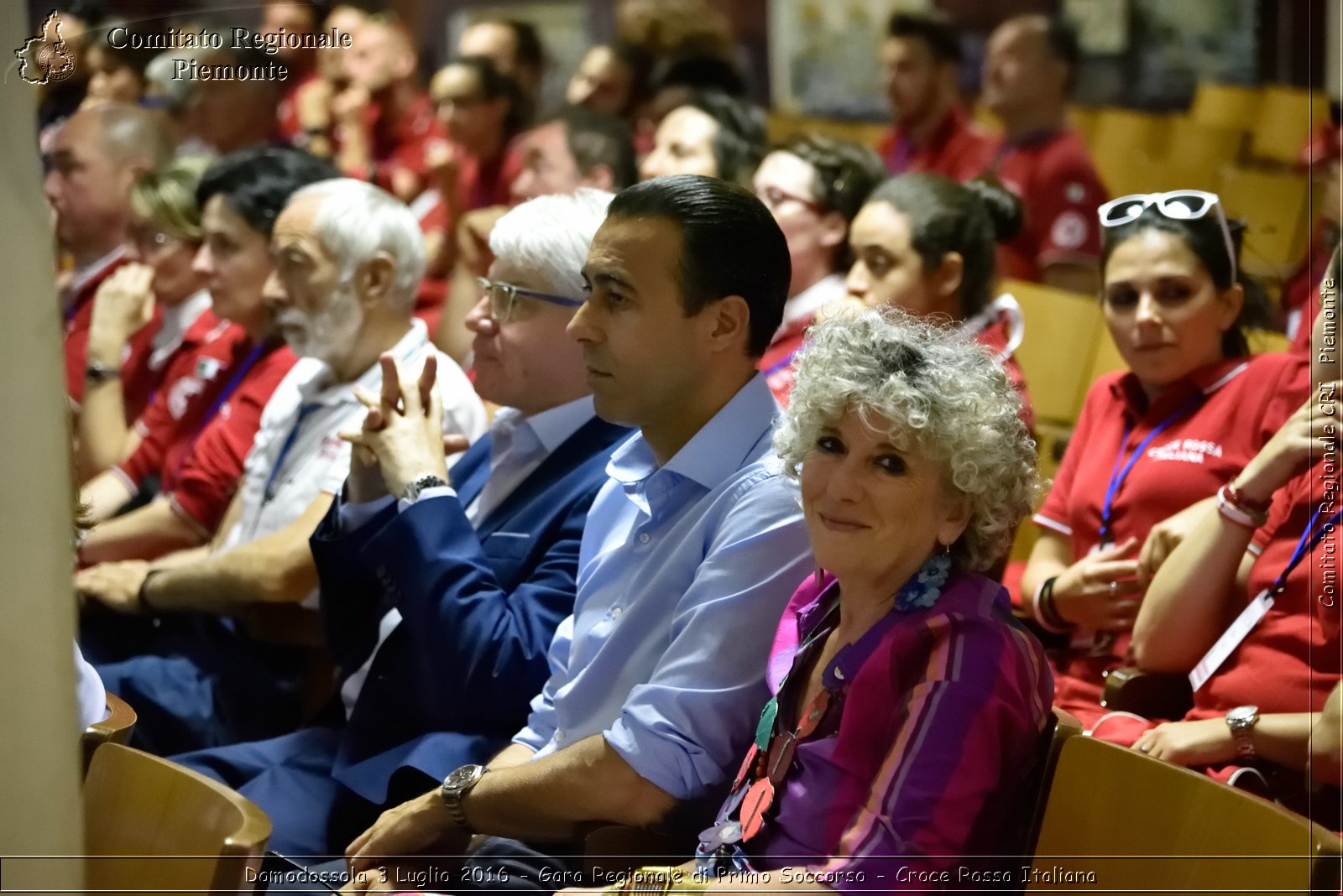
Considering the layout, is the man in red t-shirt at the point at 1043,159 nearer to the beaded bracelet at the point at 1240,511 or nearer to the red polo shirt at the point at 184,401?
the red polo shirt at the point at 184,401

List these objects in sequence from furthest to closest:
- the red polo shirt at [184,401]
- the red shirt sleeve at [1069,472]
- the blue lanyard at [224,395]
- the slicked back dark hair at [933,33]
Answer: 1. the slicked back dark hair at [933,33]
2. the red polo shirt at [184,401]
3. the blue lanyard at [224,395]
4. the red shirt sleeve at [1069,472]

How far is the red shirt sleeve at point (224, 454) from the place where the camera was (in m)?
3.11

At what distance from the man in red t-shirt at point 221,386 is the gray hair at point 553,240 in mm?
1047

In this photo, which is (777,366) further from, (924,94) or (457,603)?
(924,94)

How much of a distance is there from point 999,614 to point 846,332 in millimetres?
355

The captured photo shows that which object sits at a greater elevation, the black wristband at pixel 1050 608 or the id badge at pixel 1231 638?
the id badge at pixel 1231 638

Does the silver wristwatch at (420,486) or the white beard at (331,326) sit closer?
the silver wristwatch at (420,486)

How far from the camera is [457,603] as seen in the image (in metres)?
1.99

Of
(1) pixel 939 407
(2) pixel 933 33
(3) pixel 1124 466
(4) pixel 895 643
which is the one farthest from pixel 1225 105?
(4) pixel 895 643

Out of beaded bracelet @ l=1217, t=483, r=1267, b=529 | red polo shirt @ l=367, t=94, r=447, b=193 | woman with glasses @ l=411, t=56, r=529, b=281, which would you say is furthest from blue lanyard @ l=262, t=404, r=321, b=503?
red polo shirt @ l=367, t=94, r=447, b=193

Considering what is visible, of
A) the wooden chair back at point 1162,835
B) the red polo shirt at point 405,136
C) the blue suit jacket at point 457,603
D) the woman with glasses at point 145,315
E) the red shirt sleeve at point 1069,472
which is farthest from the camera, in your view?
the red polo shirt at point 405,136

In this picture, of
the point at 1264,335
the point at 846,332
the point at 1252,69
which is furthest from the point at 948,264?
the point at 1252,69

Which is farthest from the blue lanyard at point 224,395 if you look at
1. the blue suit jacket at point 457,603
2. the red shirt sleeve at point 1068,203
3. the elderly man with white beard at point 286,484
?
the red shirt sleeve at point 1068,203

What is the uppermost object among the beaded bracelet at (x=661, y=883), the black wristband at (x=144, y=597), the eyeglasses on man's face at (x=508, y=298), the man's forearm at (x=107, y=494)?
the eyeglasses on man's face at (x=508, y=298)
